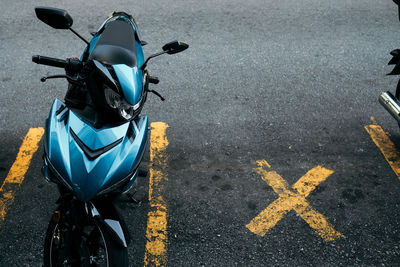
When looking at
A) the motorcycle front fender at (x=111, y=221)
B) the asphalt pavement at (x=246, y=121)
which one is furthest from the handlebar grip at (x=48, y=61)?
the asphalt pavement at (x=246, y=121)

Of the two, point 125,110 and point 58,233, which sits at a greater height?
point 125,110

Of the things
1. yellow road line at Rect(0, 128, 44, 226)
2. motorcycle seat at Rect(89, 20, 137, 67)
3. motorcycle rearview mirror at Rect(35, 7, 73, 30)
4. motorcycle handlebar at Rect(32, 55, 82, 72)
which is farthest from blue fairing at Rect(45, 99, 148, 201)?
yellow road line at Rect(0, 128, 44, 226)

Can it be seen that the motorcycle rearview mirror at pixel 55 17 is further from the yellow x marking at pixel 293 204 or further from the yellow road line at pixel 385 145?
the yellow road line at pixel 385 145

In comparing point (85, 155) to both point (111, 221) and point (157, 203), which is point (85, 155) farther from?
point (157, 203)

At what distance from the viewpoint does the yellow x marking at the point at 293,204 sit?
3217 millimetres

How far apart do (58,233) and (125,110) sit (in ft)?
3.01

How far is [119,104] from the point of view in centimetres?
252

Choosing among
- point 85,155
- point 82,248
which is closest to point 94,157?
point 85,155

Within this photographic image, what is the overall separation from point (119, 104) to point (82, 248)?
943 mm

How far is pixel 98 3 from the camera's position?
658 centimetres

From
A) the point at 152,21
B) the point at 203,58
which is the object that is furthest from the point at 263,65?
the point at 152,21

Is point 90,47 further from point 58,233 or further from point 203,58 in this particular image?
point 203,58

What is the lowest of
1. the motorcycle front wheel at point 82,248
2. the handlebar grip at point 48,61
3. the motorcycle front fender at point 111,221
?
the motorcycle front wheel at point 82,248

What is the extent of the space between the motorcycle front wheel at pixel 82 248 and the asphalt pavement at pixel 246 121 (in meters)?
0.45
